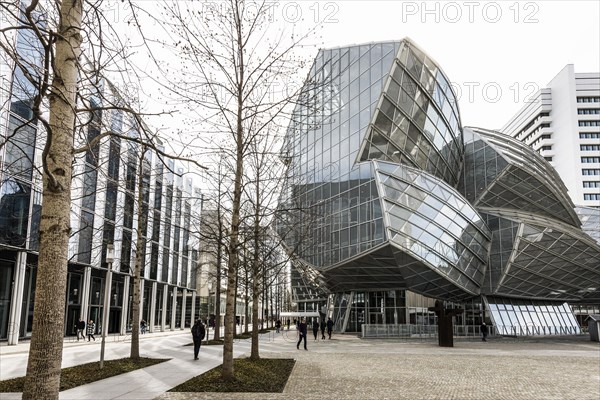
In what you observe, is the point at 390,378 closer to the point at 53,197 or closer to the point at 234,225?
the point at 234,225

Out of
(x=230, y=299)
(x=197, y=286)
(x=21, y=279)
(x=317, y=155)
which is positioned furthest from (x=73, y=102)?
(x=197, y=286)

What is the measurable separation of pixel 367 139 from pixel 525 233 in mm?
17401

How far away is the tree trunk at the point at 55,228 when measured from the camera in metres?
4.60

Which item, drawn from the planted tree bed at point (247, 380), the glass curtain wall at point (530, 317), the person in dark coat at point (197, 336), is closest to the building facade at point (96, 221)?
the person in dark coat at point (197, 336)

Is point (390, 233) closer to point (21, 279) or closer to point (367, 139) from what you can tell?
point (367, 139)

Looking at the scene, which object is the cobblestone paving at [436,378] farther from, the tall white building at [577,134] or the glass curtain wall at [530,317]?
the tall white building at [577,134]

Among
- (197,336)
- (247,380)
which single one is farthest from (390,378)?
(197,336)

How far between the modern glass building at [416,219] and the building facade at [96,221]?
38.4 ft

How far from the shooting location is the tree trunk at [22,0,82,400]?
181 inches

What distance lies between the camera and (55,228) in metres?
4.78

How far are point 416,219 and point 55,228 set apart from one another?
106 feet

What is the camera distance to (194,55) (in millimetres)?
12500

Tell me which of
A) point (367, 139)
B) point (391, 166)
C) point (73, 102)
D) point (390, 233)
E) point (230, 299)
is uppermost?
point (367, 139)

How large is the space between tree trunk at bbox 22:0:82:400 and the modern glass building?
2644 cm
